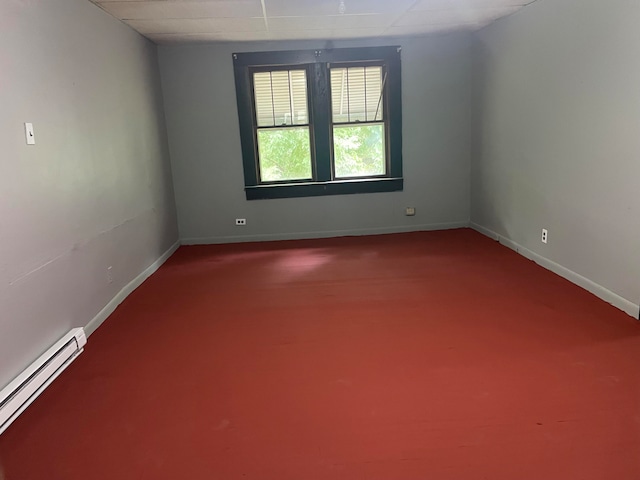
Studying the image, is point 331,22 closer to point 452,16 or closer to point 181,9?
point 452,16

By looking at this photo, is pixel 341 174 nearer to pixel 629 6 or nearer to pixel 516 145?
pixel 516 145

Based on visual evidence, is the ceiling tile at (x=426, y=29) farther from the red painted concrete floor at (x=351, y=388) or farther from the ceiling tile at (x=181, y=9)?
the red painted concrete floor at (x=351, y=388)

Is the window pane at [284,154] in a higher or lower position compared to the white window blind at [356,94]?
lower

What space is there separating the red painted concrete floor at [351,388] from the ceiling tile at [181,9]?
2.22 meters

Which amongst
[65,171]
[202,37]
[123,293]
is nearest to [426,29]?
[202,37]

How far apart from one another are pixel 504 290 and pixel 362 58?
309 centimetres

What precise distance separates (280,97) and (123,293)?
9.30 feet

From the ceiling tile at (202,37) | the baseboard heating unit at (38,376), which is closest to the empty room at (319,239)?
the baseboard heating unit at (38,376)

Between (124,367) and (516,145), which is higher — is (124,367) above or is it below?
below

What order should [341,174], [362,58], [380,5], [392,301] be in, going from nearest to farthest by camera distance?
[392,301] < [380,5] < [362,58] < [341,174]

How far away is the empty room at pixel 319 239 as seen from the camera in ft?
6.70

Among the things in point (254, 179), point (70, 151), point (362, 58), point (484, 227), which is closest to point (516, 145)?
point (484, 227)

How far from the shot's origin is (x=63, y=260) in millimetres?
2883

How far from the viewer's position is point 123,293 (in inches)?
150
